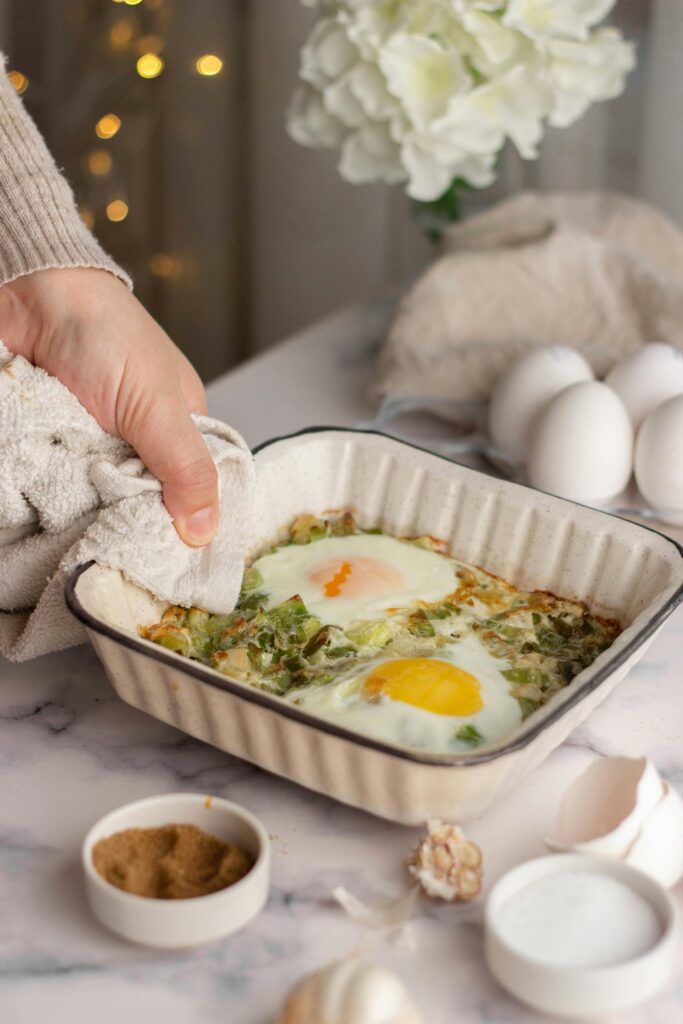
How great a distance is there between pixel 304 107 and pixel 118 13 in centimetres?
82

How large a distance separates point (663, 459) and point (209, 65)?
139cm

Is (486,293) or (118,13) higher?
(118,13)

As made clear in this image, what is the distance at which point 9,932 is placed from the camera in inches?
30.7

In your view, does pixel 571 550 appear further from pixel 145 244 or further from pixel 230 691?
pixel 145 244

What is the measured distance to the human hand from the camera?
102cm

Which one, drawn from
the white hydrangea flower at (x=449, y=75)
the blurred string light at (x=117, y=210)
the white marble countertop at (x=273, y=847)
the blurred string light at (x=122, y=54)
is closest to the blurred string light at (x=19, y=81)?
the blurred string light at (x=122, y=54)

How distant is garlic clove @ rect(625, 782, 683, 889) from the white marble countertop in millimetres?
67

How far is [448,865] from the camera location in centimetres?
79

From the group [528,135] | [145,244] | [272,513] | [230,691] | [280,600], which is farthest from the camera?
[145,244]

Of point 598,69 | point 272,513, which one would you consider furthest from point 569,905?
point 598,69

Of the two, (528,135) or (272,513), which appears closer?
(272,513)

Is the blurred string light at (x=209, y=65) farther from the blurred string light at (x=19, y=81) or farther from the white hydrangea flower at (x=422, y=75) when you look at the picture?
the white hydrangea flower at (x=422, y=75)

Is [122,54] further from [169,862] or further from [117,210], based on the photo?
[169,862]

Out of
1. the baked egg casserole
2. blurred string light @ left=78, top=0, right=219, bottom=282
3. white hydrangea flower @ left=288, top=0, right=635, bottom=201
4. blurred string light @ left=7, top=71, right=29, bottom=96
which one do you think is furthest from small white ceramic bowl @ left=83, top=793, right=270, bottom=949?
blurred string light @ left=7, top=71, right=29, bottom=96
